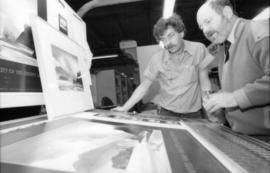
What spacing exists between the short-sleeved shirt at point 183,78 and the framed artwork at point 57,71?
0.62 metres

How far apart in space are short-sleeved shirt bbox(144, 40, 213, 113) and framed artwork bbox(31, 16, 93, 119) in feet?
2.03

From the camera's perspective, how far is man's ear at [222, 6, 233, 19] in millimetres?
336

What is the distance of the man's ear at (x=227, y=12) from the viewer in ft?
1.10

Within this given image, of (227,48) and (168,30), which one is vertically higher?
(168,30)

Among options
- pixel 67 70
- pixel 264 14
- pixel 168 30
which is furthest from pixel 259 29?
pixel 168 30

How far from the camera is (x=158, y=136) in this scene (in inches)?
23.2

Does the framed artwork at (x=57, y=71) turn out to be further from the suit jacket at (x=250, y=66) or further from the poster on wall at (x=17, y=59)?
the suit jacket at (x=250, y=66)

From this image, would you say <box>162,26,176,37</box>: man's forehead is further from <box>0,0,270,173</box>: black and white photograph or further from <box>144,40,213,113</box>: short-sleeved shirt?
<box>144,40,213,113</box>: short-sleeved shirt

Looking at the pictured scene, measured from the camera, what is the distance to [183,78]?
4.50 feet

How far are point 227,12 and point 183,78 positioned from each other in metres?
1.05

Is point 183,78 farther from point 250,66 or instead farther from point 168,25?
point 250,66

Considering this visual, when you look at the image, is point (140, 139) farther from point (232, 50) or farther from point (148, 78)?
point (148, 78)

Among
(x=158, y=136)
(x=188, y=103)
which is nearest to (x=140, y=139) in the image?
(x=158, y=136)

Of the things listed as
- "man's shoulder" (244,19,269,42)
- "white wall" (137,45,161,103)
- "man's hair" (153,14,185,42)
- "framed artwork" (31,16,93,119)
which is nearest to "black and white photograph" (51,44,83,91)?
"framed artwork" (31,16,93,119)
